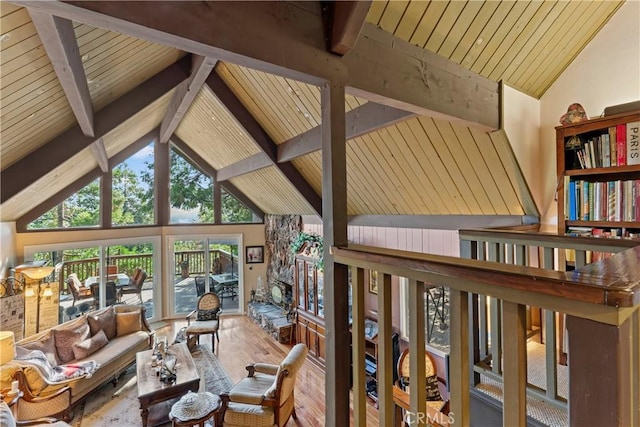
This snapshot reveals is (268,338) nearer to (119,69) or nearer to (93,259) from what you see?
(93,259)

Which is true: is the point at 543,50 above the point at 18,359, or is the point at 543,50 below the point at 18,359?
above

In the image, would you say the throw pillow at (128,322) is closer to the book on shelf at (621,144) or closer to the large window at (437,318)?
the large window at (437,318)

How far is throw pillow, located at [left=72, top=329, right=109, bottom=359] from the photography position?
15.9 ft

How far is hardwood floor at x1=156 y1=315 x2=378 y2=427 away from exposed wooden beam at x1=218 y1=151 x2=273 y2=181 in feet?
11.7

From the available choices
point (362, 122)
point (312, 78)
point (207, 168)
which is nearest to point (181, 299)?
point (207, 168)

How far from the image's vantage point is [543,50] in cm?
263

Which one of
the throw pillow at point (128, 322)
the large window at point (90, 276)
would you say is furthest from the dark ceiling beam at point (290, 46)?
→ the large window at point (90, 276)

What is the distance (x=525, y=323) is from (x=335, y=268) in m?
0.83

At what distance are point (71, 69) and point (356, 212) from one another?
4.17 meters

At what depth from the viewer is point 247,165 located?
19.3 ft

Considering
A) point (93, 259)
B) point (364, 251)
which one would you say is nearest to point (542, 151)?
point (364, 251)

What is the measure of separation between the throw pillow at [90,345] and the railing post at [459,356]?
232 inches

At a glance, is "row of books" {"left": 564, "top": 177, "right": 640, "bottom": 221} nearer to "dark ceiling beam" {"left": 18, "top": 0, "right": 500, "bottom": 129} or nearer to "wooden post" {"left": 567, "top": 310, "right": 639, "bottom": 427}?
"dark ceiling beam" {"left": 18, "top": 0, "right": 500, "bottom": 129}

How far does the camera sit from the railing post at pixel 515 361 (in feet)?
2.71
